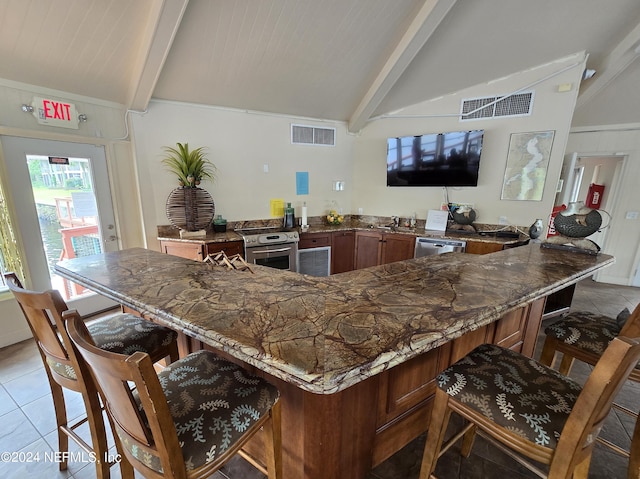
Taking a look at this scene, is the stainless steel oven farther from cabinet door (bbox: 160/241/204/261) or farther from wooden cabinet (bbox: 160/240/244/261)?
cabinet door (bbox: 160/241/204/261)

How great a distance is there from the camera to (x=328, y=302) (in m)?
1.14

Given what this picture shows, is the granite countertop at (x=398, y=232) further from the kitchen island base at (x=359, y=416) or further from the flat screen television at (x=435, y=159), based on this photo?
the kitchen island base at (x=359, y=416)

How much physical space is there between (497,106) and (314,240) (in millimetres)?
2895

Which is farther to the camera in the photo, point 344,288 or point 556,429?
point 344,288

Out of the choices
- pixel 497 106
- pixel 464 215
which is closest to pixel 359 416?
pixel 464 215

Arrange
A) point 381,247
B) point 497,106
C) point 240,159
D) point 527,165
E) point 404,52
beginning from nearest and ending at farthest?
point 404,52 < point 527,165 < point 497,106 < point 240,159 < point 381,247

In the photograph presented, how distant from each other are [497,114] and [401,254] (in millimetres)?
2132

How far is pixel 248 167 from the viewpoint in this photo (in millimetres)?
3945

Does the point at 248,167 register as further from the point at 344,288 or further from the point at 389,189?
the point at 344,288

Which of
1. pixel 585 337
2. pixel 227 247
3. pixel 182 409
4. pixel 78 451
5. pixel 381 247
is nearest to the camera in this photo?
pixel 182 409

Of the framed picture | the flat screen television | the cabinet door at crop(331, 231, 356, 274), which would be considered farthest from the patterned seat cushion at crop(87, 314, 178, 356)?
the framed picture

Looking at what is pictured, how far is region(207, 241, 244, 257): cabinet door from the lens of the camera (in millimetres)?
3170

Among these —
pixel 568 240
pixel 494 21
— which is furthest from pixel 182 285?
pixel 494 21

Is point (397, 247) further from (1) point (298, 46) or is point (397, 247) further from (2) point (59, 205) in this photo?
(2) point (59, 205)
